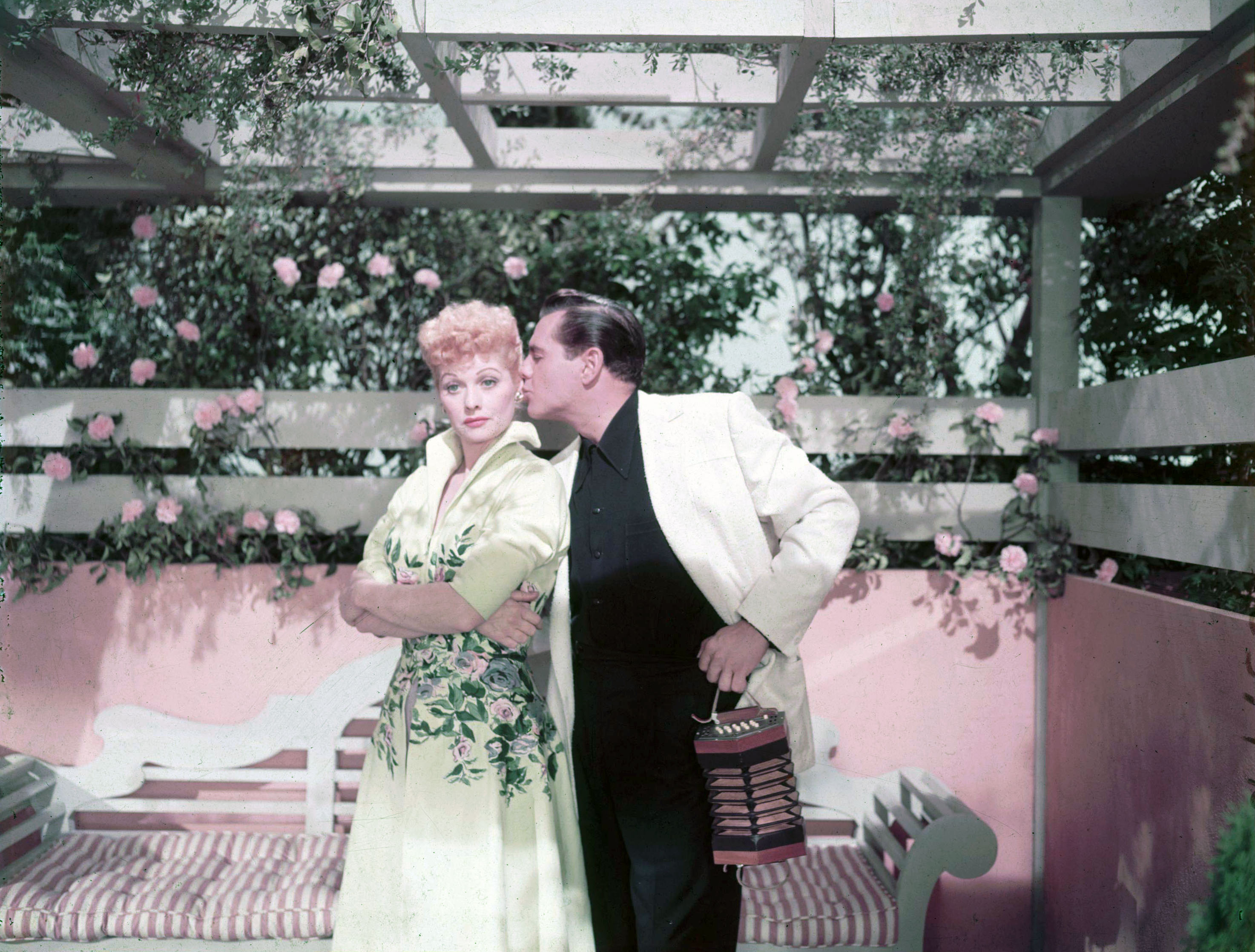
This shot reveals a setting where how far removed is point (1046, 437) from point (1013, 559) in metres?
0.46

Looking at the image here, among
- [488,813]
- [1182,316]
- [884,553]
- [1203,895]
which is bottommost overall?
[1203,895]

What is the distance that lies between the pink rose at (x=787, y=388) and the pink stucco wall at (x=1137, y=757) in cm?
115

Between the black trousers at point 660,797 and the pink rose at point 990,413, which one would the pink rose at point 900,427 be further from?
the black trousers at point 660,797

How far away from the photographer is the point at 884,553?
11.0ft

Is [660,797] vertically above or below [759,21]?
below

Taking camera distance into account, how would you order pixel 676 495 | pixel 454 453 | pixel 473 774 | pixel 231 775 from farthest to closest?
pixel 231 775, pixel 454 453, pixel 676 495, pixel 473 774

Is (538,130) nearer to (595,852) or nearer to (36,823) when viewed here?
(595,852)

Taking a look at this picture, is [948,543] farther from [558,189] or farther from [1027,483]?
[558,189]

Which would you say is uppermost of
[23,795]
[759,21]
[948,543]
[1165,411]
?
[759,21]

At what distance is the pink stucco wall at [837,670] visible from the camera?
3182 mm

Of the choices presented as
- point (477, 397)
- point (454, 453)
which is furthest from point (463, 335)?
point (454, 453)

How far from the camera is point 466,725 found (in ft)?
7.34

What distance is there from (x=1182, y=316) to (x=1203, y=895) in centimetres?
175

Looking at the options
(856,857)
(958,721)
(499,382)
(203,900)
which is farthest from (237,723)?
(958,721)
